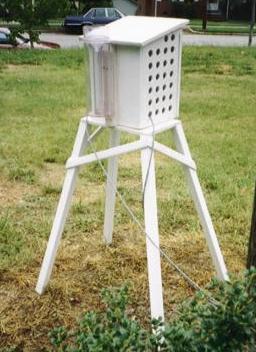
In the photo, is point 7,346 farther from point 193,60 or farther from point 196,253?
point 193,60

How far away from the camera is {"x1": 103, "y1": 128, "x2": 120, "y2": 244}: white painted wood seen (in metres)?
2.38

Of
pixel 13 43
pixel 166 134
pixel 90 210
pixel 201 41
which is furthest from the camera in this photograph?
pixel 201 41

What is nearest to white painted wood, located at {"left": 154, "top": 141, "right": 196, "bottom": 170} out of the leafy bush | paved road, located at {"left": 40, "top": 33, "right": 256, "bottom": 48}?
the leafy bush

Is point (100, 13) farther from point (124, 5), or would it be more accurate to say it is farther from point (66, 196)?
point (66, 196)

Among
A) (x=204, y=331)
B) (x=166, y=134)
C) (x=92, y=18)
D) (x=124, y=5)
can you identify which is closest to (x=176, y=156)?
(x=204, y=331)

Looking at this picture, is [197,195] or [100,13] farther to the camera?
[100,13]

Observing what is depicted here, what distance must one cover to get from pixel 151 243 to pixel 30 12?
974 cm

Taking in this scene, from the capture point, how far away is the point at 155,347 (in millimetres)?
1467

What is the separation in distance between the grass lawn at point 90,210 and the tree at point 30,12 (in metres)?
4.80

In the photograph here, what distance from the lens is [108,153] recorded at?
211 centimetres

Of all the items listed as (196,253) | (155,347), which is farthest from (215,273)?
(155,347)

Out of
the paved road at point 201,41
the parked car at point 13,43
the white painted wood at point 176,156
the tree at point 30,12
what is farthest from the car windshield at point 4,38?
the white painted wood at point 176,156

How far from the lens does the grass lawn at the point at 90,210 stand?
2420 millimetres

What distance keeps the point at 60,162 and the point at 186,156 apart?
84.3 inches
